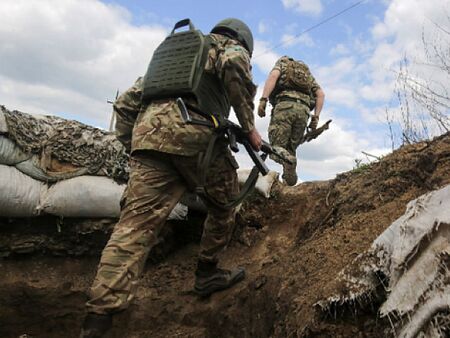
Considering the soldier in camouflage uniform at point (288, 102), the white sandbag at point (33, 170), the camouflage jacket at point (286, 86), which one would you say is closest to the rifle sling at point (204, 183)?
the white sandbag at point (33, 170)

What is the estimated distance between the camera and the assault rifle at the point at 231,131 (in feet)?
6.89

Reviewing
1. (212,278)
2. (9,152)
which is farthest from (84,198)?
(212,278)

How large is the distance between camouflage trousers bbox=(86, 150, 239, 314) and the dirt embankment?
2.29ft

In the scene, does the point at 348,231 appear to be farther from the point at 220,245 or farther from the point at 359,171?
the point at 359,171

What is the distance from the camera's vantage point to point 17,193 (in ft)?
9.93

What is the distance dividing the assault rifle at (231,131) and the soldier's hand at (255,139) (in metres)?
0.02

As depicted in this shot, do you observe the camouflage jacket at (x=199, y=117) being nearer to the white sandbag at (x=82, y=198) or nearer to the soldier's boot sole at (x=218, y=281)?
the soldier's boot sole at (x=218, y=281)

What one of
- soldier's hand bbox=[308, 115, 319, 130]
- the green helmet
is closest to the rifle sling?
the green helmet

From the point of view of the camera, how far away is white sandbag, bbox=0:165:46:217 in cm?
299

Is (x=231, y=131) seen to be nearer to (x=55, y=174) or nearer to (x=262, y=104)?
(x=55, y=174)

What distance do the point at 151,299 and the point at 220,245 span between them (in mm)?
744

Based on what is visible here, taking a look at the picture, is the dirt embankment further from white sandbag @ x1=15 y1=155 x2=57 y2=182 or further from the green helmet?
the green helmet

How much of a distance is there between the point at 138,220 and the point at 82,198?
1277mm

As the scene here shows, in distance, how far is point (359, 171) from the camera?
3.32 metres
